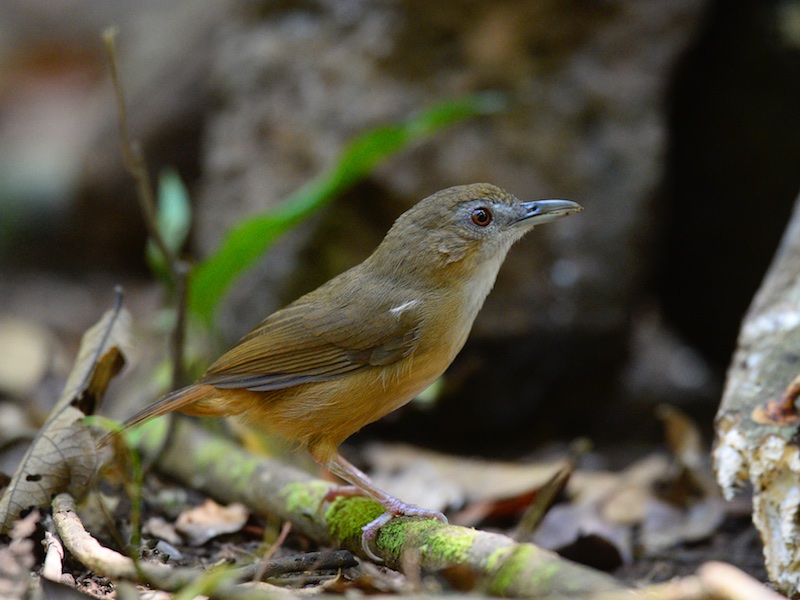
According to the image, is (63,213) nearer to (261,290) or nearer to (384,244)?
(261,290)

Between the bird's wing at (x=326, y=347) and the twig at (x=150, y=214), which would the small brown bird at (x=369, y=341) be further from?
the twig at (x=150, y=214)

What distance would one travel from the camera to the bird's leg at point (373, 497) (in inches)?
125

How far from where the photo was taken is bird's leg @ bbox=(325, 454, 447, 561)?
317 centimetres

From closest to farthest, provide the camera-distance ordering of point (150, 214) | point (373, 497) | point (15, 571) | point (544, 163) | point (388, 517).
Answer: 1. point (15, 571)
2. point (388, 517)
3. point (373, 497)
4. point (150, 214)
5. point (544, 163)

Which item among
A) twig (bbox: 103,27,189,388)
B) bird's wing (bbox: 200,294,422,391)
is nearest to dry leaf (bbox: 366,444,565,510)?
bird's wing (bbox: 200,294,422,391)

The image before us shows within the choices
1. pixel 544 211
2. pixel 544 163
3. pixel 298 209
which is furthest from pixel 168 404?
pixel 544 163

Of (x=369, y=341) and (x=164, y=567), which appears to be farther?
(x=369, y=341)

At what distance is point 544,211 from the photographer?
3.94 m

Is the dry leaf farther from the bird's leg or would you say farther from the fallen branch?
the fallen branch

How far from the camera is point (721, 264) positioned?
670cm

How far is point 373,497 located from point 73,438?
3.91 feet

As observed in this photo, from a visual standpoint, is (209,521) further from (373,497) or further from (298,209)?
(298,209)

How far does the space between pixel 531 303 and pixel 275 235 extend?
208 cm

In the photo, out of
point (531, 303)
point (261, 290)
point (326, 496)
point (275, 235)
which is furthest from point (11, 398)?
point (531, 303)
